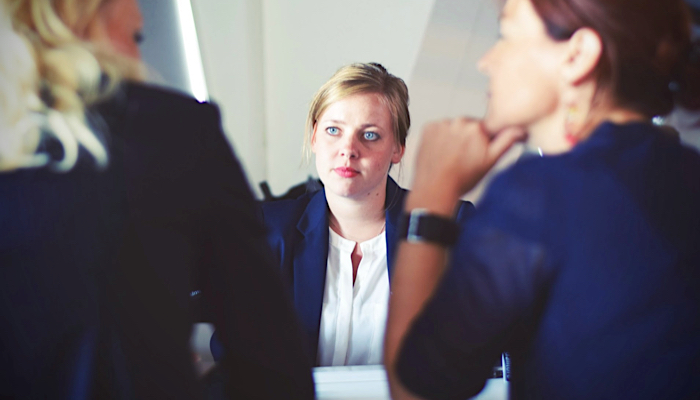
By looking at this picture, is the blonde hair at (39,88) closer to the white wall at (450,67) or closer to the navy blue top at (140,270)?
the navy blue top at (140,270)

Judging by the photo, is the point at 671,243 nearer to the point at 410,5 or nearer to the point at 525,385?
the point at 525,385

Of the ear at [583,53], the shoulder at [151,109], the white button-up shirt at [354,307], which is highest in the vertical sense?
the ear at [583,53]

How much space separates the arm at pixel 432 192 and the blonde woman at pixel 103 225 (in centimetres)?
25

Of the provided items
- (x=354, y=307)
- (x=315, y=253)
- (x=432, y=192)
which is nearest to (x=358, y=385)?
(x=354, y=307)

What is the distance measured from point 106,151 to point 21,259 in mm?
209

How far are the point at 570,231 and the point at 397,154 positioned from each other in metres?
0.34

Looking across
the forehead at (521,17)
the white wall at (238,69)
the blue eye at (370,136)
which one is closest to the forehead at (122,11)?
the white wall at (238,69)

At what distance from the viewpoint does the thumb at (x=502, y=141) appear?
89 cm

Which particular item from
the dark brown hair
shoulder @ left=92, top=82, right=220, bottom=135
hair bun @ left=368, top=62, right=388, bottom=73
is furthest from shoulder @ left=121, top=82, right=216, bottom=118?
the dark brown hair

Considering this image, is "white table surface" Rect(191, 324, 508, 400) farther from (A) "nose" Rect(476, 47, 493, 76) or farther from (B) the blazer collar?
(A) "nose" Rect(476, 47, 493, 76)

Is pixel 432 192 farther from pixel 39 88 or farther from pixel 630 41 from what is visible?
pixel 39 88

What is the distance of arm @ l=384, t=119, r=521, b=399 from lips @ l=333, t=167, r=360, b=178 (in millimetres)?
119

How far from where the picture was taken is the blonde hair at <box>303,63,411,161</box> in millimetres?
929

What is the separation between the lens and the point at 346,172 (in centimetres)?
93
